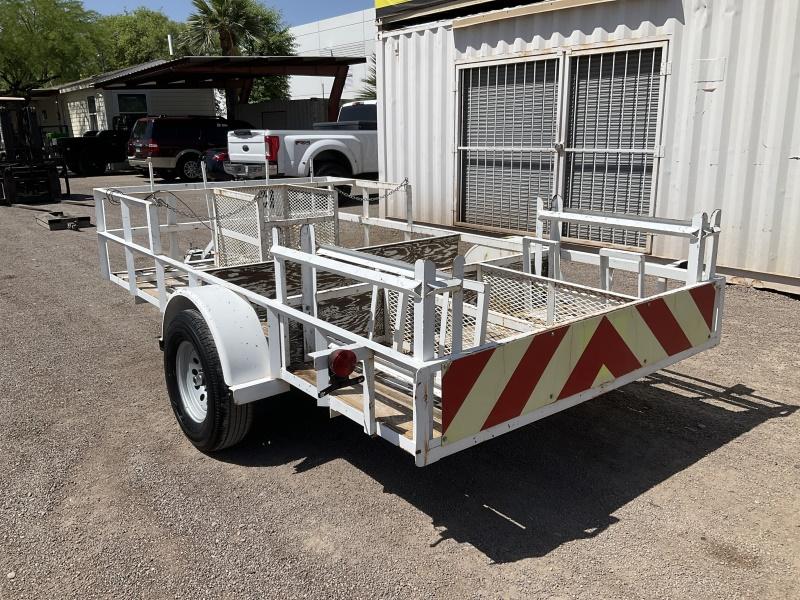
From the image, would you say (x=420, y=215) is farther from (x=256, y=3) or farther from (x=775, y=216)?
(x=256, y=3)

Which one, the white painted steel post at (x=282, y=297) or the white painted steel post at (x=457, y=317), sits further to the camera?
the white painted steel post at (x=282, y=297)

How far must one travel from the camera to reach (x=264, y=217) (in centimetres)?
558

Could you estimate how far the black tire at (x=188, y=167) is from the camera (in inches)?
843

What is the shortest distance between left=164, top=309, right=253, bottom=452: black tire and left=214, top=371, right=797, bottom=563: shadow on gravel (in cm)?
17

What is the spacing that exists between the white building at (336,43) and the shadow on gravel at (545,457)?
38.6 m

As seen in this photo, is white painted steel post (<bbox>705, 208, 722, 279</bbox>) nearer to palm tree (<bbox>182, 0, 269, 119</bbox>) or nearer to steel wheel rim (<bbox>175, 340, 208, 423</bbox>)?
steel wheel rim (<bbox>175, 340, 208, 423</bbox>)

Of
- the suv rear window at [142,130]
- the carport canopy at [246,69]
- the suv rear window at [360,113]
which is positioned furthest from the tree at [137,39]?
the suv rear window at [360,113]

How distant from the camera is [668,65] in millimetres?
7742

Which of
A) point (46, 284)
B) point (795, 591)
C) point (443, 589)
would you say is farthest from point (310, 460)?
point (46, 284)

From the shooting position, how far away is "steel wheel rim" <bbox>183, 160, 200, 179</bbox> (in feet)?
70.2

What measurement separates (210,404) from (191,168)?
18.8 metres

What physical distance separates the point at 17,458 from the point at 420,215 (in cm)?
797

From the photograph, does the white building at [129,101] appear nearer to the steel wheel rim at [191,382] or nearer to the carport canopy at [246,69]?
the carport canopy at [246,69]

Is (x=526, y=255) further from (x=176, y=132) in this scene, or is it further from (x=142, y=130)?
(x=142, y=130)
